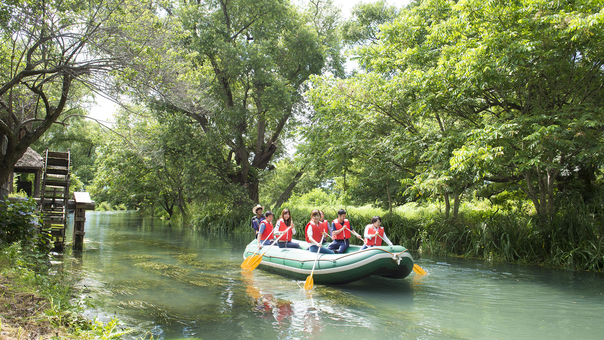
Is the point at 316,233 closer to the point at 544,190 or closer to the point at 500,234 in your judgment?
the point at 500,234

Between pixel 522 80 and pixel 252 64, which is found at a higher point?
pixel 252 64

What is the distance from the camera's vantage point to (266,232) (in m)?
11.3

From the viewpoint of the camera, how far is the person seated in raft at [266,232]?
36.3 ft

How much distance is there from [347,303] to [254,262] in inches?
141

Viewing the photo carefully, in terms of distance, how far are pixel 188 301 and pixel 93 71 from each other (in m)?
4.36

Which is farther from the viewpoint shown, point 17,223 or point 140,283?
point 140,283

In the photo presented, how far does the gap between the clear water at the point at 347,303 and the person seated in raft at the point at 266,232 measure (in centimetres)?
98

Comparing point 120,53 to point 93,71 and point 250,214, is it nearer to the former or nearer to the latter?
point 93,71

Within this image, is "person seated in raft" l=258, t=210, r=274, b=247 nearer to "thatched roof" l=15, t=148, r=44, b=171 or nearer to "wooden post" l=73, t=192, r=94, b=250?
"wooden post" l=73, t=192, r=94, b=250

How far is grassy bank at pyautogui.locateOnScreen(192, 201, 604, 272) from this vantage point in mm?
10336

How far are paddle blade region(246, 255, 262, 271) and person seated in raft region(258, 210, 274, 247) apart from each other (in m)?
0.56

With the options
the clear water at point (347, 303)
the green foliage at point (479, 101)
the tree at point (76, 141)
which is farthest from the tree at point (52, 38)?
the tree at point (76, 141)

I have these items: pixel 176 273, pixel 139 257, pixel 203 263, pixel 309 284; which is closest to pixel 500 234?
pixel 309 284

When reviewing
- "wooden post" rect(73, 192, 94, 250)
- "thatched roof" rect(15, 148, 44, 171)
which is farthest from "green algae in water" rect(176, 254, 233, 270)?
"thatched roof" rect(15, 148, 44, 171)
